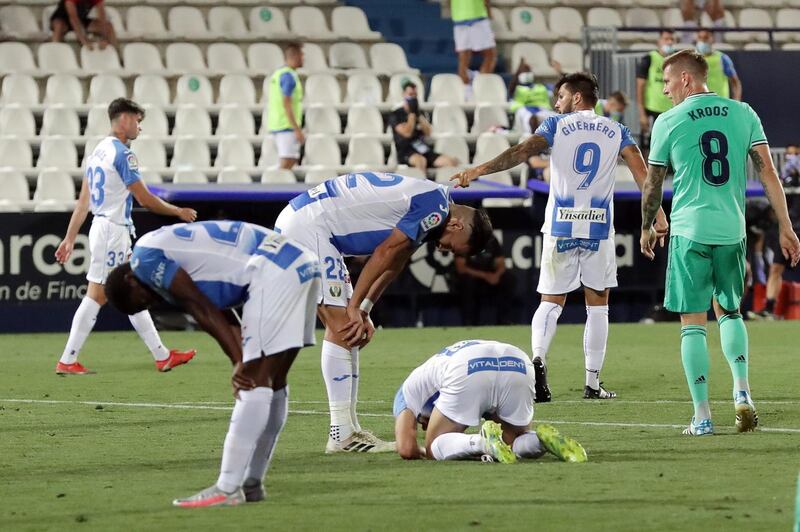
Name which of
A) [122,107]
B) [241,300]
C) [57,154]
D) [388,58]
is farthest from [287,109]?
[241,300]

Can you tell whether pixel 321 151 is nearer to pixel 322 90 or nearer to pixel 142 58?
pixel 322 90

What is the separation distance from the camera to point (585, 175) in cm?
1088

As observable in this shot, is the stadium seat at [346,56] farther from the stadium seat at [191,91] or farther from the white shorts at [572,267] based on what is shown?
the white shorts at [572,267]

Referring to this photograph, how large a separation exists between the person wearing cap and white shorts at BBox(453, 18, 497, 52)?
3.07m

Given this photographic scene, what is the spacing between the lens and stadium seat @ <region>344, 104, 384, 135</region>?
70.7 feet

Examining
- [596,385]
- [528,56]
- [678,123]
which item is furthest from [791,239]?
[528,56]

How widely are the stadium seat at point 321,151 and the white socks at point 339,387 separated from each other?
1254 cm

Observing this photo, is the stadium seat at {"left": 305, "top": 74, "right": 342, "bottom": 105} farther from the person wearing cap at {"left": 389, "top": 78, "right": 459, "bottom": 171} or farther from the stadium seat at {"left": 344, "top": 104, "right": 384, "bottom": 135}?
the person wearing cap at {"left": 389, "top": 78, "right": 459, "bottom": 171}

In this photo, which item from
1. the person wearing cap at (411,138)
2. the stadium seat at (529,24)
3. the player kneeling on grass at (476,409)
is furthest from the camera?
the stadium seat at (529,24)

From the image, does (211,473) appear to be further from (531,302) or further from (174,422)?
(531,302)

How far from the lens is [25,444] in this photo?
8586mm

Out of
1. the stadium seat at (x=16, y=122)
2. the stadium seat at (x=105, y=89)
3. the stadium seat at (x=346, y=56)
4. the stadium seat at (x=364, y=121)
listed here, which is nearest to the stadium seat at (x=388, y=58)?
the stadium seat at (x=346, y=56)

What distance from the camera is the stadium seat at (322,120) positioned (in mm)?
21391

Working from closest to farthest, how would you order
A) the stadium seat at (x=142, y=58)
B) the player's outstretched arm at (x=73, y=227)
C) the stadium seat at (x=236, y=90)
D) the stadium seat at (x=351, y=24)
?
1. the player's outstretched arm at (x=73, y=227)
2. the stadium seat at (x=236, y=90)
3. the stadium seat at (x=142, y=58)
4. the stadium seat at (x=351, y=24)
